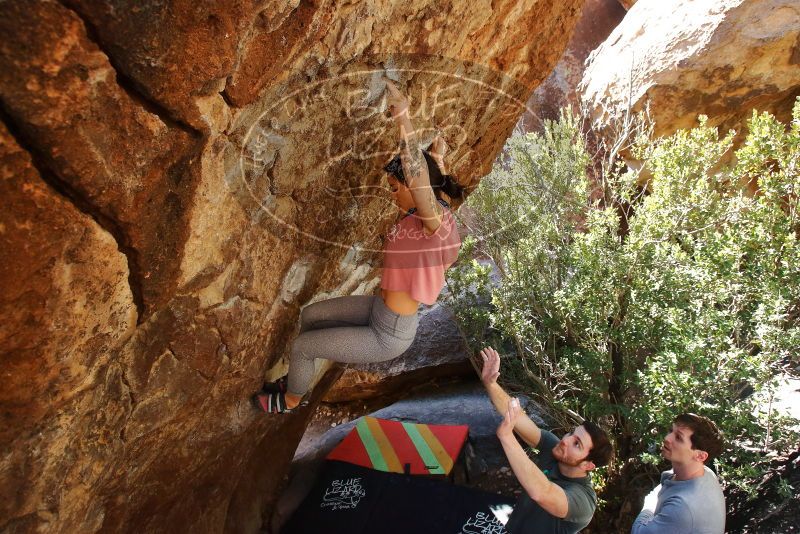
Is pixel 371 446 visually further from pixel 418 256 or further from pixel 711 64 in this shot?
pixel 711 64

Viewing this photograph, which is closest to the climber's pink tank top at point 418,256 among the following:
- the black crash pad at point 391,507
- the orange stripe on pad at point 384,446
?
the black crash pad at point 391,507

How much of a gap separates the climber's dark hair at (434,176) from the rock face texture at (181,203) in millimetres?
431

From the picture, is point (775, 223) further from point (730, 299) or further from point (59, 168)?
point (59, 168)

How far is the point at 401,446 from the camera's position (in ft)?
19.0

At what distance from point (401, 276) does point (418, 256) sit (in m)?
0.14

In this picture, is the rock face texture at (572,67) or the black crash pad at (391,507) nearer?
the black crash pad at (391,507)

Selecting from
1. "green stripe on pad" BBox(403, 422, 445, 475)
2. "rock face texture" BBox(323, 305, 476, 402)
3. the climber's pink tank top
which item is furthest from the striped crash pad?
the climber's pink tank top

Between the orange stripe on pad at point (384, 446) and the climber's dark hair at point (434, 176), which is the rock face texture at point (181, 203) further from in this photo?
the orange stripe on pad at point (384, 446)

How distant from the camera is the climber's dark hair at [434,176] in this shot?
8.66ft

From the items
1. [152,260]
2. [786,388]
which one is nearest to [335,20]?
[152,260]

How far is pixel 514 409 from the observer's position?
9.02 feet

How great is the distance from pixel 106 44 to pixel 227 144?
2.33ft

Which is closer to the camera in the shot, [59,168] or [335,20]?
[59,168]

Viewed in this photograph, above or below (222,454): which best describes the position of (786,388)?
below
